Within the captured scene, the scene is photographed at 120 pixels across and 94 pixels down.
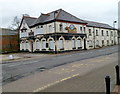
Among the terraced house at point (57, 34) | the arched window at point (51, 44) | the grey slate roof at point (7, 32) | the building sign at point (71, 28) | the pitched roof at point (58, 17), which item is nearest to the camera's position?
the terraced house at point (57, 34)

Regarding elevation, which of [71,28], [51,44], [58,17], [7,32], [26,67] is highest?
[58,17]

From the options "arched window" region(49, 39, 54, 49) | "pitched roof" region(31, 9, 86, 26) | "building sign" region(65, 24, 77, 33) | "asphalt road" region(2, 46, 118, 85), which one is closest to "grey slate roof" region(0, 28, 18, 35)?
"pitched roof" region(31, 9, 86, 26)

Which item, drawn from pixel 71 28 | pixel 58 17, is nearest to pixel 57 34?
pixel 58 17

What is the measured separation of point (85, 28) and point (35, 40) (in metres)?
13.4

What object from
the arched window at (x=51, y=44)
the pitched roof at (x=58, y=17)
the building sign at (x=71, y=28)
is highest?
the pitched roof at (x=58, y=17)

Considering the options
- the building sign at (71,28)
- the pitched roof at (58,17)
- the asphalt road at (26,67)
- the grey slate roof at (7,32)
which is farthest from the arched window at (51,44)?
the grey slate roof at (7,32)

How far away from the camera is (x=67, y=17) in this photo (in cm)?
3278

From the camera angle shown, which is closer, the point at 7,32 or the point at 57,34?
the point at 57,34

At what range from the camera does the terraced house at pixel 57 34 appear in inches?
1187

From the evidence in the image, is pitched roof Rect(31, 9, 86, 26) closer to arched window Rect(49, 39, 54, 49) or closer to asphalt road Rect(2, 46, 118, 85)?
arched window Rect(49, 39, 54, 49)

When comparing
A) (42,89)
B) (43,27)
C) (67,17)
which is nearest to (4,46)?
(43,27)

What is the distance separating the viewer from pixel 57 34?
29.6 metres

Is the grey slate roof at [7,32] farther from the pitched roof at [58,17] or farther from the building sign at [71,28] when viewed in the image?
the building sign at [71,28]

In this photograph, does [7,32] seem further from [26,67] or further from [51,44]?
[26,67]
